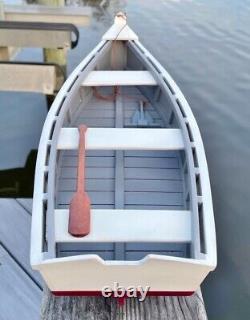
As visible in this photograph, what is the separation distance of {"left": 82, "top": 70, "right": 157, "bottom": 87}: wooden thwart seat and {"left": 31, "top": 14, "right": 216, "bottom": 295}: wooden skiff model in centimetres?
1

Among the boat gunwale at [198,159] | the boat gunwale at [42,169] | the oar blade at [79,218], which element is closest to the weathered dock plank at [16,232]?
the boat gunwale at [42,169]

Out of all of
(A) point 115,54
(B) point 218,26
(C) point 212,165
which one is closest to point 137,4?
(B) point 218,26

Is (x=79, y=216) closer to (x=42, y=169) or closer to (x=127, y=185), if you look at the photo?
(x=42, y=169)

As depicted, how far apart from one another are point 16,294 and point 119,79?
271 centimetres

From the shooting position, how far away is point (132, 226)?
113 inches

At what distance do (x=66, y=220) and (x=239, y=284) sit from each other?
2.26 meters

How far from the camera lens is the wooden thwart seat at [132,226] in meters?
2.80

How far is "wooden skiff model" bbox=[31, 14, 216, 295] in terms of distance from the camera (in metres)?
2.59

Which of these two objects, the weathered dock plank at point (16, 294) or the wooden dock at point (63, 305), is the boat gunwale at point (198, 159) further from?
the weathered dock plank at point (16, 294)

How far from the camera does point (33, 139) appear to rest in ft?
20.0

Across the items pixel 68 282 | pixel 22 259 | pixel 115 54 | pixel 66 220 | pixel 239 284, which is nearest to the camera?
pixel 68 282

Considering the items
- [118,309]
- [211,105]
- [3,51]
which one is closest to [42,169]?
[118,309]

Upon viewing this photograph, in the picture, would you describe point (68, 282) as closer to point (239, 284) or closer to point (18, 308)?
point (18, 308)

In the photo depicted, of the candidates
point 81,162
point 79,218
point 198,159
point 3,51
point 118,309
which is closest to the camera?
point 79,218
